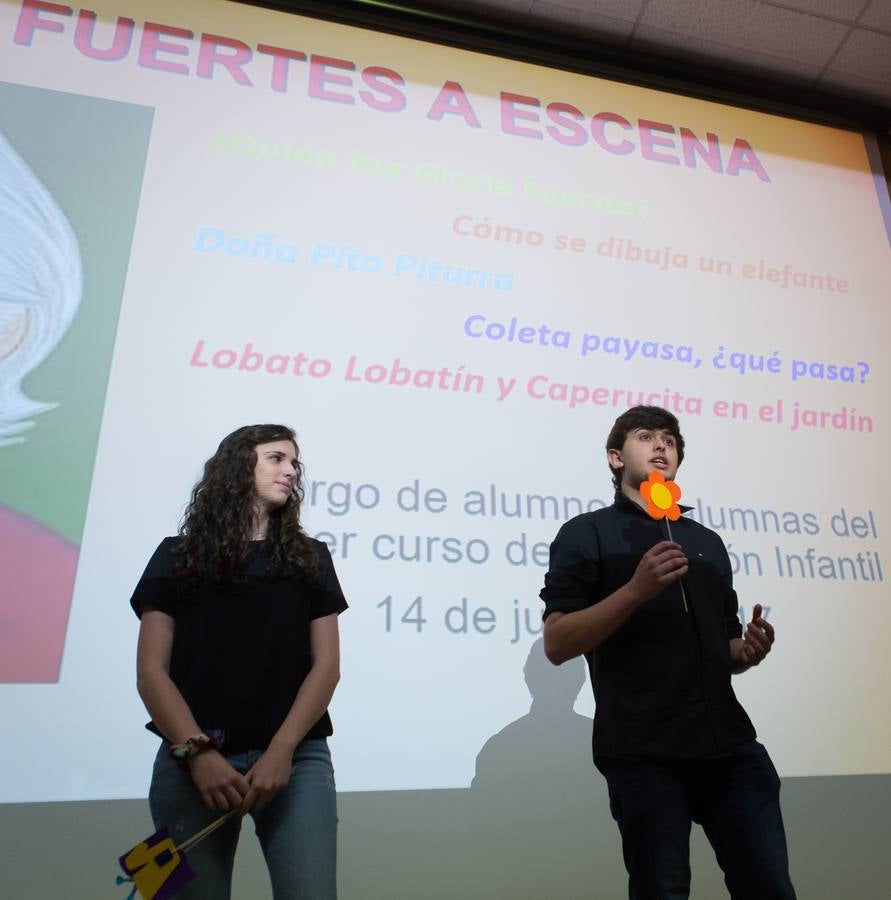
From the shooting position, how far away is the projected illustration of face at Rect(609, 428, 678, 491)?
4.84ft

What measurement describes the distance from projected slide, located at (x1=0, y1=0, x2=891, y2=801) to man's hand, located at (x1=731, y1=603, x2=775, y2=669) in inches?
26.4

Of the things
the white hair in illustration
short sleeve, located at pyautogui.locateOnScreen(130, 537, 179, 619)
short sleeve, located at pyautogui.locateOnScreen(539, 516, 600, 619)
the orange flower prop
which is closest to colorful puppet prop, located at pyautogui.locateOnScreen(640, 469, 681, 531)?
the orange flower prop

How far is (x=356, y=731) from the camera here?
1.81 m

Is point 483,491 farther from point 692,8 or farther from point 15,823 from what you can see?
→ point 692,8

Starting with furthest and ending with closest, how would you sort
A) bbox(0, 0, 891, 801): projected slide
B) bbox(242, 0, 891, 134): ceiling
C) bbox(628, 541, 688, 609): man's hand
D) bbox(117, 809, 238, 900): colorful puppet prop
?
bbox(242, 0, 891, 134): ceiling → bbox(0, 0, 891, 801): projected slide → bbox(628, 541, 688, 609): man's hand → bbox(117, 809, 238, 900): colorful puppet prop

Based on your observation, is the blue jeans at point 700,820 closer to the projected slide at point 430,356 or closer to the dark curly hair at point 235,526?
the dark curly hair at point 235,526

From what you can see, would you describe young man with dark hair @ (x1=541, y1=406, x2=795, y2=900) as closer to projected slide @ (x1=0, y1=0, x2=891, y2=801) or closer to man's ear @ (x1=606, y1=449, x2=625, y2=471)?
man's ear @ (x1=606, y1=449, x2=625, y2=471)

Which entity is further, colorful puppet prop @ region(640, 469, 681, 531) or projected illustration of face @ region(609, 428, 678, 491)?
projected illustration of face @ region(609, 428, 678, 491)

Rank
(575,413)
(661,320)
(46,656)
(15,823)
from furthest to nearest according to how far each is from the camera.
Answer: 1. (661,320)
2. (575,413)
3. (46,656)
4. (15,823)

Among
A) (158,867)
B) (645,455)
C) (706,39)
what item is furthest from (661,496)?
(706,39)

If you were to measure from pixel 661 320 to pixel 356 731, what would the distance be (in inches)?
58.1

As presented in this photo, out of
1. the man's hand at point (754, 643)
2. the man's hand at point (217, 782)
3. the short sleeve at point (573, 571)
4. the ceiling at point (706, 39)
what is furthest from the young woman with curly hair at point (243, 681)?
the ceiling at point (706, 39)

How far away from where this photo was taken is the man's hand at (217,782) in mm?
1138

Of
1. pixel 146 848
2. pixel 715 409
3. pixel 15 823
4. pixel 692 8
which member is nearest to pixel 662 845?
pixel 146 848
